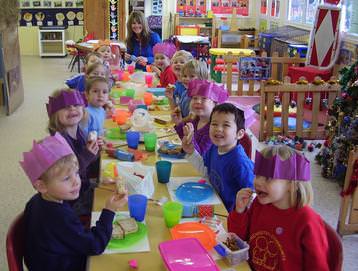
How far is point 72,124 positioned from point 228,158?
38.6 inches

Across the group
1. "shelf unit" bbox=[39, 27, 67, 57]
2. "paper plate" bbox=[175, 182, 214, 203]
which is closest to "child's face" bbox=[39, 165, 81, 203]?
"paper plate" bbox=[175, 182, 214, 203]

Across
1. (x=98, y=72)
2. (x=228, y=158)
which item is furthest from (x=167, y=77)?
(x=228, y=158)

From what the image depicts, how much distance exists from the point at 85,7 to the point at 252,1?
13.5 ft

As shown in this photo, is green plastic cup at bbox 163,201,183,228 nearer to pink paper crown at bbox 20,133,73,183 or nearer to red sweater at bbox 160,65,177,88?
pink paper crown at bbox 20,133,73,183

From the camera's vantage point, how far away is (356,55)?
5.93m

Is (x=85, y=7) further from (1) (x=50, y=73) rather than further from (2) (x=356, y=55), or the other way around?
(2) (x=356, y=55)

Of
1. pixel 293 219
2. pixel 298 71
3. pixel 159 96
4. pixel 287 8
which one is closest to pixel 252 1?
pixel 287 8

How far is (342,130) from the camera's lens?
4121mm

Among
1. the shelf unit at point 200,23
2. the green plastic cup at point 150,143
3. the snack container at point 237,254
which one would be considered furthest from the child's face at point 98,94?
the shelf unit at point 200,23

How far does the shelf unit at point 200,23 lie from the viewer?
11125 millimetres

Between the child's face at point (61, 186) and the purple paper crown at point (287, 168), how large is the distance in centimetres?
76

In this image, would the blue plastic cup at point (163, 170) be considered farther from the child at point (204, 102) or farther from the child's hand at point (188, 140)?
the child at point (204, 102)

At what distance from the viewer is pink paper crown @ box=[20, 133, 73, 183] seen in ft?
5.60

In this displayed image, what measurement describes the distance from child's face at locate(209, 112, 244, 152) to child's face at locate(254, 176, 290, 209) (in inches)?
22.9
